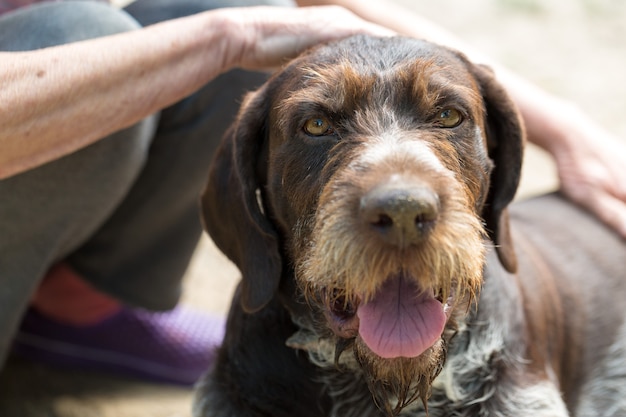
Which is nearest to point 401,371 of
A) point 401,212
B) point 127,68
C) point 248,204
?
point 401,212

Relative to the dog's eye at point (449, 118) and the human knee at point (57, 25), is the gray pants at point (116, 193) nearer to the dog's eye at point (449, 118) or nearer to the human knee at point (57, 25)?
the human knee at point (57, 25)

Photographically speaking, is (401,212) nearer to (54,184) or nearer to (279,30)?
(279,30)

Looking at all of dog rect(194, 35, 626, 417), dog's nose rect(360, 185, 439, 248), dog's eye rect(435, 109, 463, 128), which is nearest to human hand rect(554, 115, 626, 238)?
dog rect(194, 35, 626, 417)

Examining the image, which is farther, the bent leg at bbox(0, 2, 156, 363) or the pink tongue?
the bent leg at bbox(0, 2, 156, 363)

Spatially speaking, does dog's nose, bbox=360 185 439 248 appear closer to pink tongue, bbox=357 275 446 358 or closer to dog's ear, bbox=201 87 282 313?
pink tongue, bbox=357 275 446 358

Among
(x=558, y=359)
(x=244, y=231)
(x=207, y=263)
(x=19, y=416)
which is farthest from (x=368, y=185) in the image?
(x=207, y=263)

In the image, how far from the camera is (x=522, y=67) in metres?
7.34

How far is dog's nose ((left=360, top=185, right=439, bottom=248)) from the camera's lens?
225cm

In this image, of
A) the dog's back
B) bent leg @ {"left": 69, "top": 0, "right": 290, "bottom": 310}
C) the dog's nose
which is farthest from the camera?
bent leg @ {"left": 69, "top": 0, "right": 290, "bottom": 310}

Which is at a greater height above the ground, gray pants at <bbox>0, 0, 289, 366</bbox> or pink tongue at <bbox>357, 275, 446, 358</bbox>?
pink tongue at <bbox>357, 275, 446, 358</bbox>

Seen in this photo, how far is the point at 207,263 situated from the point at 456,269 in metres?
3.08

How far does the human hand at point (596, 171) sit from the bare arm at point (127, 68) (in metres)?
1.14

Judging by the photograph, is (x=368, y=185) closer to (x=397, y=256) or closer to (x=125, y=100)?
(x=397, y=256)

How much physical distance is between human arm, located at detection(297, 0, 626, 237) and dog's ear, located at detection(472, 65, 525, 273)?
2.31 ft
